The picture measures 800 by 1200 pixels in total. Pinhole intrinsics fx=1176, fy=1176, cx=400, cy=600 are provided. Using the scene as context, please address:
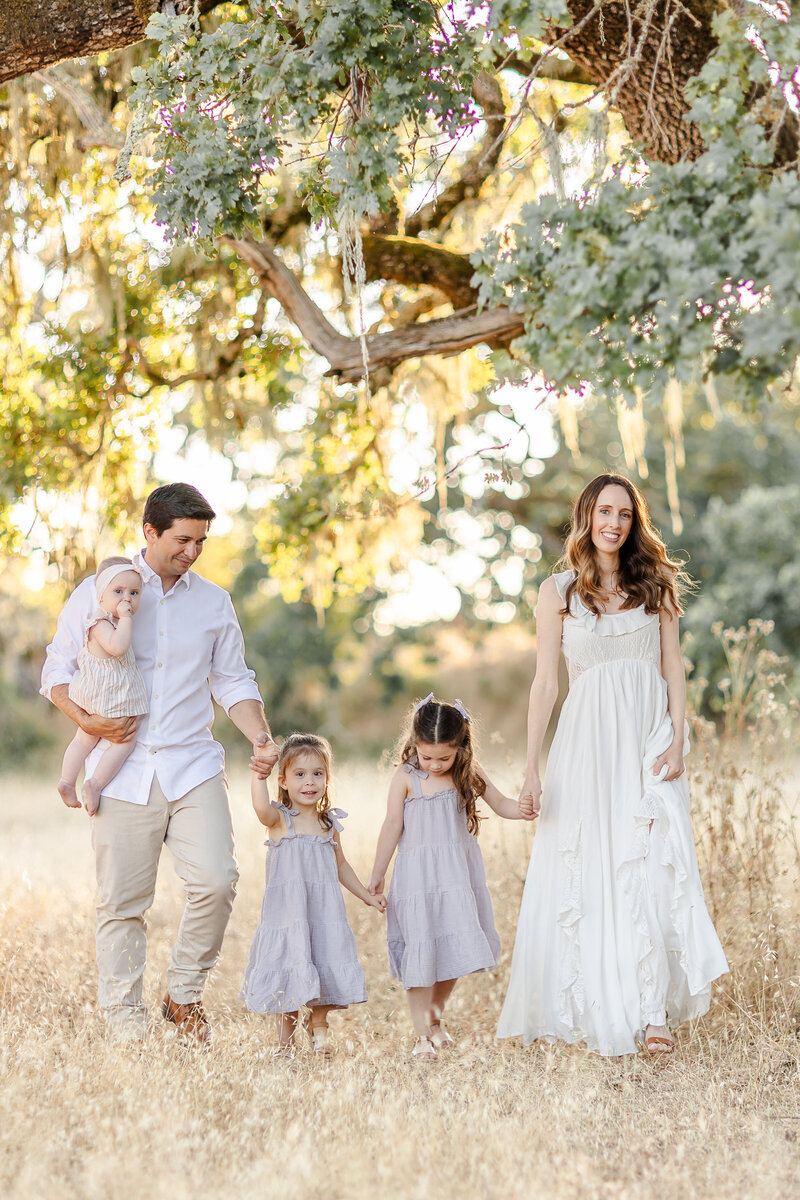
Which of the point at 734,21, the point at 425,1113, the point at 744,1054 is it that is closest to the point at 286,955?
the point at 425,1113

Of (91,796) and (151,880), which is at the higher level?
(91,796)

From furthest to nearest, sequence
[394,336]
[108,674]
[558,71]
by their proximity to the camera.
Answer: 1. [558,71]
2. [394,336]
3. [108,674]

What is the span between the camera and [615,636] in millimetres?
4535

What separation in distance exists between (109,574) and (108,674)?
0.35m

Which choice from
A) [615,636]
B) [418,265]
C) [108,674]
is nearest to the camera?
[108,674]

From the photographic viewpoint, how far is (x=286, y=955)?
4297 millimetres

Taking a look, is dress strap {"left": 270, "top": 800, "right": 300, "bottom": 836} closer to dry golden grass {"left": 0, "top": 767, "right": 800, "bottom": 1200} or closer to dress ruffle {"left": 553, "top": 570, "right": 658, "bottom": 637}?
dry golden grass {"left": 0, "top": 767, "right": 800, "bottom": 1200}

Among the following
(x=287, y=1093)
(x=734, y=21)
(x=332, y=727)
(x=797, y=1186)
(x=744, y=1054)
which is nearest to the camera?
(x=797, y=1186)

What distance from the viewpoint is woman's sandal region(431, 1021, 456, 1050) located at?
14.5 feet

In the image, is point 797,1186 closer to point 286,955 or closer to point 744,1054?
point 744,1054

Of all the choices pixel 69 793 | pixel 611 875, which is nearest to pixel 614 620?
pixel 611 875

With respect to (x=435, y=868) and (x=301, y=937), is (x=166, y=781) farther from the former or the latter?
(x=435, y=868)

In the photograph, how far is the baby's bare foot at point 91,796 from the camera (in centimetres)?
418

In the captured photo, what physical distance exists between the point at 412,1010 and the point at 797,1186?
174cm
